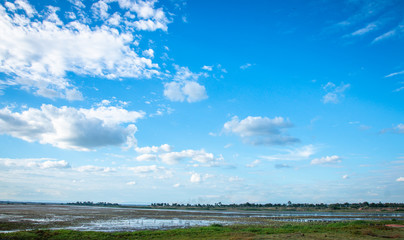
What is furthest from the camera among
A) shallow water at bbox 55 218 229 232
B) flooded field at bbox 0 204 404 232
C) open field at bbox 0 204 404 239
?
flooded field at bbox 0 204 404 232

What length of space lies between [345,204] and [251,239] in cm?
20361

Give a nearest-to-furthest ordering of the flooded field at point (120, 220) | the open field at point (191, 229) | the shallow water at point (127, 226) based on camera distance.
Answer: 1. the open field at point (191, 229)
2. the shallow water at point (127, 226)
3. the flooded field at point (120, 220)

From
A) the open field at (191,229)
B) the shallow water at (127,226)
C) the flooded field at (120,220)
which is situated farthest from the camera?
the flooded field at (120,220)

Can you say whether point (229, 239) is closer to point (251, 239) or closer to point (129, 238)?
point (251, 239)

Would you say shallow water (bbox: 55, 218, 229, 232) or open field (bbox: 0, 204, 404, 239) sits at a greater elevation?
open field (bbox: 0, 204, 404, 239)

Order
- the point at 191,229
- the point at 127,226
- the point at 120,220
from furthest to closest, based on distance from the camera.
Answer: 1. the point at 120,220
2. the point at 127,226
3. the point at 191,229

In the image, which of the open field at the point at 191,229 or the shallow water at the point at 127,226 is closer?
the open field at the point at 191,229

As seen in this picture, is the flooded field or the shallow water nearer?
the shallow water

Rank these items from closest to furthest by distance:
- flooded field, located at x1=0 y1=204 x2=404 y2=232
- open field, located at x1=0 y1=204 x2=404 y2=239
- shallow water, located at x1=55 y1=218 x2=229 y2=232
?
open field, located at x1=0 y1=204 x2=404 y2=239 < shallow water, located at x1=55 y1=218 x2=229 y2=232 < flooded field, located at x1=0 y1=204 x2=404 y2=232

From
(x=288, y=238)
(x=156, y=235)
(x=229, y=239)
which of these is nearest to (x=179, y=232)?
(x=156, y=235)

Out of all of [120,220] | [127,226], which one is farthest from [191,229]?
[120,220]

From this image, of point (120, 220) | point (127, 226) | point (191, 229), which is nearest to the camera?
point (191, 229)

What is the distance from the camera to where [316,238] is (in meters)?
Answer: 24.3

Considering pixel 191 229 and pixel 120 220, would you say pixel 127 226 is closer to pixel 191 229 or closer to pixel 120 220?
pixel 191 229
